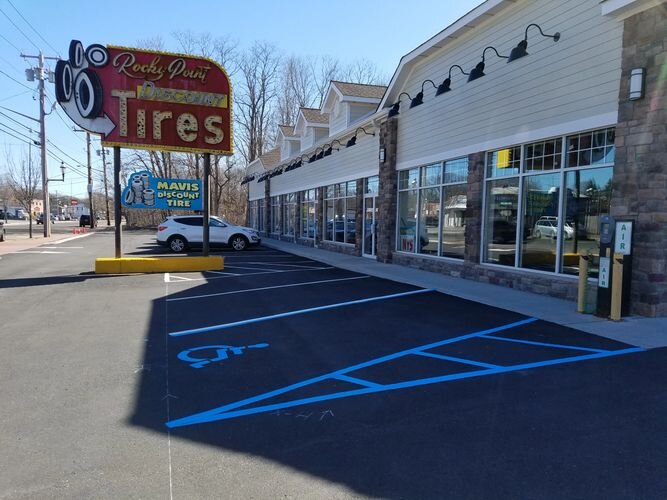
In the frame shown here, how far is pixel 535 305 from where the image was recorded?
8.50 m

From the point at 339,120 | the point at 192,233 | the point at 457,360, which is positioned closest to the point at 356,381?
the point at 457,360

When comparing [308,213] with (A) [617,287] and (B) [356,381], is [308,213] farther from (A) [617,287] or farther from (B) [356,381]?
(B) [356,381]

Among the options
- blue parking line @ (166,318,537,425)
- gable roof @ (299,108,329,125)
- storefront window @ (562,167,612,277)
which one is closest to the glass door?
gable roof @ (299,108,329,125)

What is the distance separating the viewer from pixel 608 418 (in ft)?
12.9

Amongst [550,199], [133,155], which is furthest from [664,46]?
[133,155]

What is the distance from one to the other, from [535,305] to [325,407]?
5.57 metres

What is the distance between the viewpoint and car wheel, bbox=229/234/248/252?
22.4 meters

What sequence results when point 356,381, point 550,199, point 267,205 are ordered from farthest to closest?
point 267,205 < point 550,199 < point 356,381

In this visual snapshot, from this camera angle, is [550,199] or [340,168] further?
[340,168]

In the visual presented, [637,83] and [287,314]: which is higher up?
[637,83]

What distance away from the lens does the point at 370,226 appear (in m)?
17.4

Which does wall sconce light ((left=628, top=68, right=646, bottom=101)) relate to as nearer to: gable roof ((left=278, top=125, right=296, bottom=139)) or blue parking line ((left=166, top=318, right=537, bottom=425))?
blue parking line ((left=166, top=318, right=537, bottom=425))

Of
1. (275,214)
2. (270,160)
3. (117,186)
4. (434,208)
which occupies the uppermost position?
(270,160)

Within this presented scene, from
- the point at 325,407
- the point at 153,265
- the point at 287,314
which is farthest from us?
the point at 153,265
